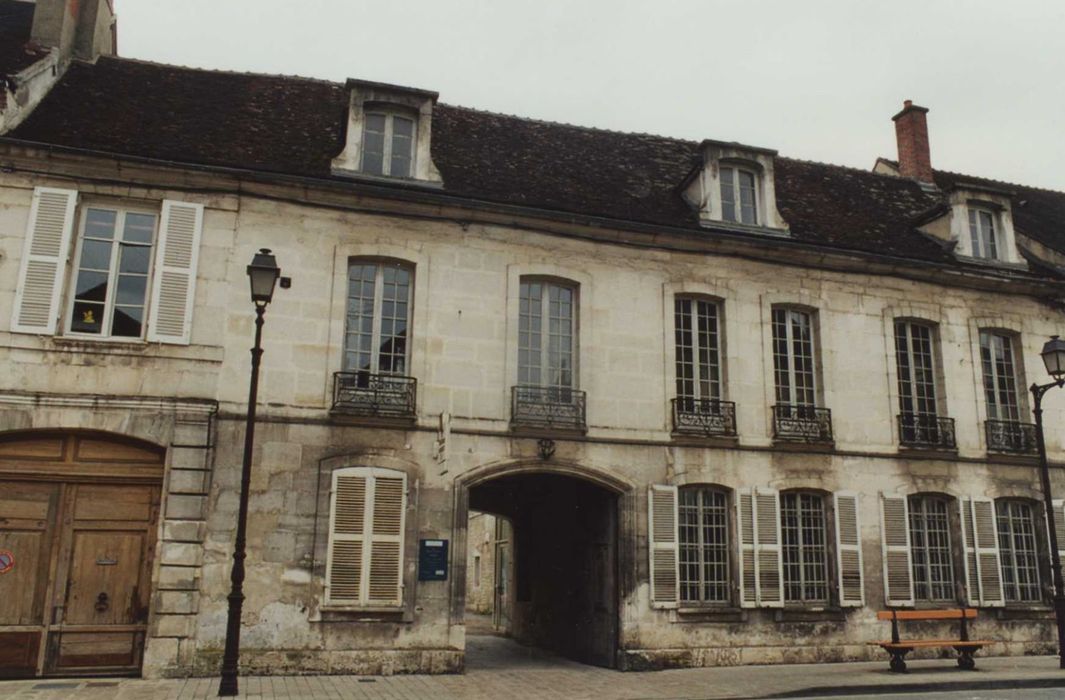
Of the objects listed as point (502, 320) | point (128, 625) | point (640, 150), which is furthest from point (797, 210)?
point (128, 625)

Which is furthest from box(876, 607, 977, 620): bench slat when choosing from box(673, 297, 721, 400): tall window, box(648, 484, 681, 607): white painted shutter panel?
box(673, 297, 721, 400): tall window

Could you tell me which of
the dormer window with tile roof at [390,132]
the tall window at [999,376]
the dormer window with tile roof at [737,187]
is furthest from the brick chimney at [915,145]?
the dormer window with tile roof at [390,132]

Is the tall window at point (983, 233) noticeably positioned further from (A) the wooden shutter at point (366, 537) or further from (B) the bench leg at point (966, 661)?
(A) the wooden shutter at point (366, 537)

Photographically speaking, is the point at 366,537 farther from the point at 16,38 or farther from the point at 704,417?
the point at 16,38

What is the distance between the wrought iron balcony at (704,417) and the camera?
14008 millimetres

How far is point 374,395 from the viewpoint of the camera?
41.7 feet

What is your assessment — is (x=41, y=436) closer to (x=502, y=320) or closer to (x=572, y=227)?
(x=502, y=320)

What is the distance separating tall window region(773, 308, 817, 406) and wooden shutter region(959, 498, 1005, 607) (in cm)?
330

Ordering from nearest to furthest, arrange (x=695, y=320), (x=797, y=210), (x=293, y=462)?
1. (x=293, y=462)
2. (x=695, y=320)
3. (x=797, y=210)

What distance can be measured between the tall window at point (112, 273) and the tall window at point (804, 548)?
32.9ft

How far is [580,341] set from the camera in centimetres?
1386

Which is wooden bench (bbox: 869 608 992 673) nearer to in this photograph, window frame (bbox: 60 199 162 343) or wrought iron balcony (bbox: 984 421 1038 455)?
wrought iron balcony (bbox: 984 421 1038 455)

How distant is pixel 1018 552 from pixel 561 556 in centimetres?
786

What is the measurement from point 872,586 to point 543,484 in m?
5.50
